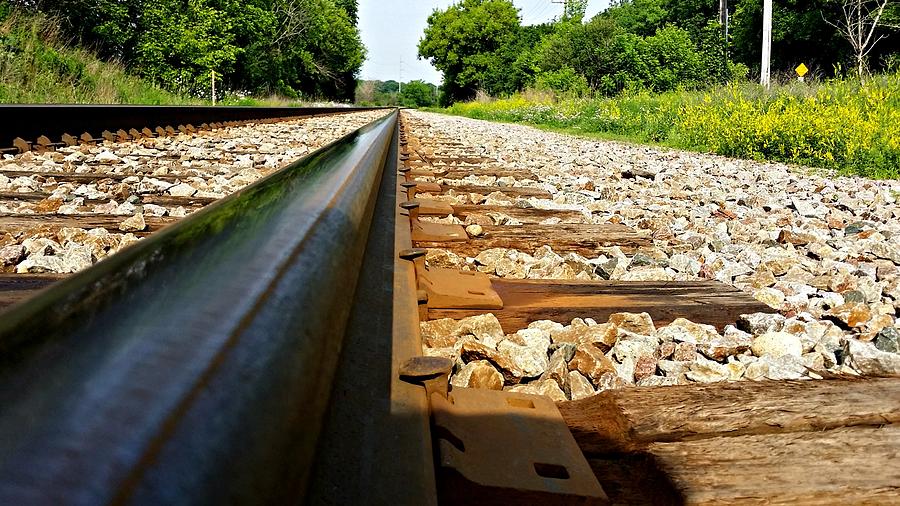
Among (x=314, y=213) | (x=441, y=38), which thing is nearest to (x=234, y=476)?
(x=314, y=213)

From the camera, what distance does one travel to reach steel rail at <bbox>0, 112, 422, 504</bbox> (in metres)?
0.30

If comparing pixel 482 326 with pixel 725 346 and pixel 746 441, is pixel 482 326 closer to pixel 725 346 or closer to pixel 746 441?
pixel 725 346

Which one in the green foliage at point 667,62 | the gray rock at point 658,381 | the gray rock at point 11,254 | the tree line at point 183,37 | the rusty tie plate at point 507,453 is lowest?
the gray rock at point 658,381

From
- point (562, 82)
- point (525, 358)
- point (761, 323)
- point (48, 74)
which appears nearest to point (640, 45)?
point (562, 82)

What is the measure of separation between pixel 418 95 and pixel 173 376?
10641cm

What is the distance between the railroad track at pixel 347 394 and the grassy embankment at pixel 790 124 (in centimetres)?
528

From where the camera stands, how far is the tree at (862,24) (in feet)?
91.8

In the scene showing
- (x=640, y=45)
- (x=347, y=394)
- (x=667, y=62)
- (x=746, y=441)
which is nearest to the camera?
(x=347, y=394)

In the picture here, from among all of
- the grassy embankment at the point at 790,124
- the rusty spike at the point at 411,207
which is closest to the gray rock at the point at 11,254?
the rusty spike at the point at 411,207

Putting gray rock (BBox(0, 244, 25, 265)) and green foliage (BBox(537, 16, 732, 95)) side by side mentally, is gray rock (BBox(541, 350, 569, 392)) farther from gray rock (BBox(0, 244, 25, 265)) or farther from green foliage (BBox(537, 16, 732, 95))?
green foliage (BBox(537, 16, 732, 95))

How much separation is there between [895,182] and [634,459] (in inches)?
205

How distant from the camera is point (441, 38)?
2522 inches

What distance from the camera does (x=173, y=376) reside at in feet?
1.20

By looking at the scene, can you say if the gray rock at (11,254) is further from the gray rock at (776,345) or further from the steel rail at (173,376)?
the gray rock at (776,345)
